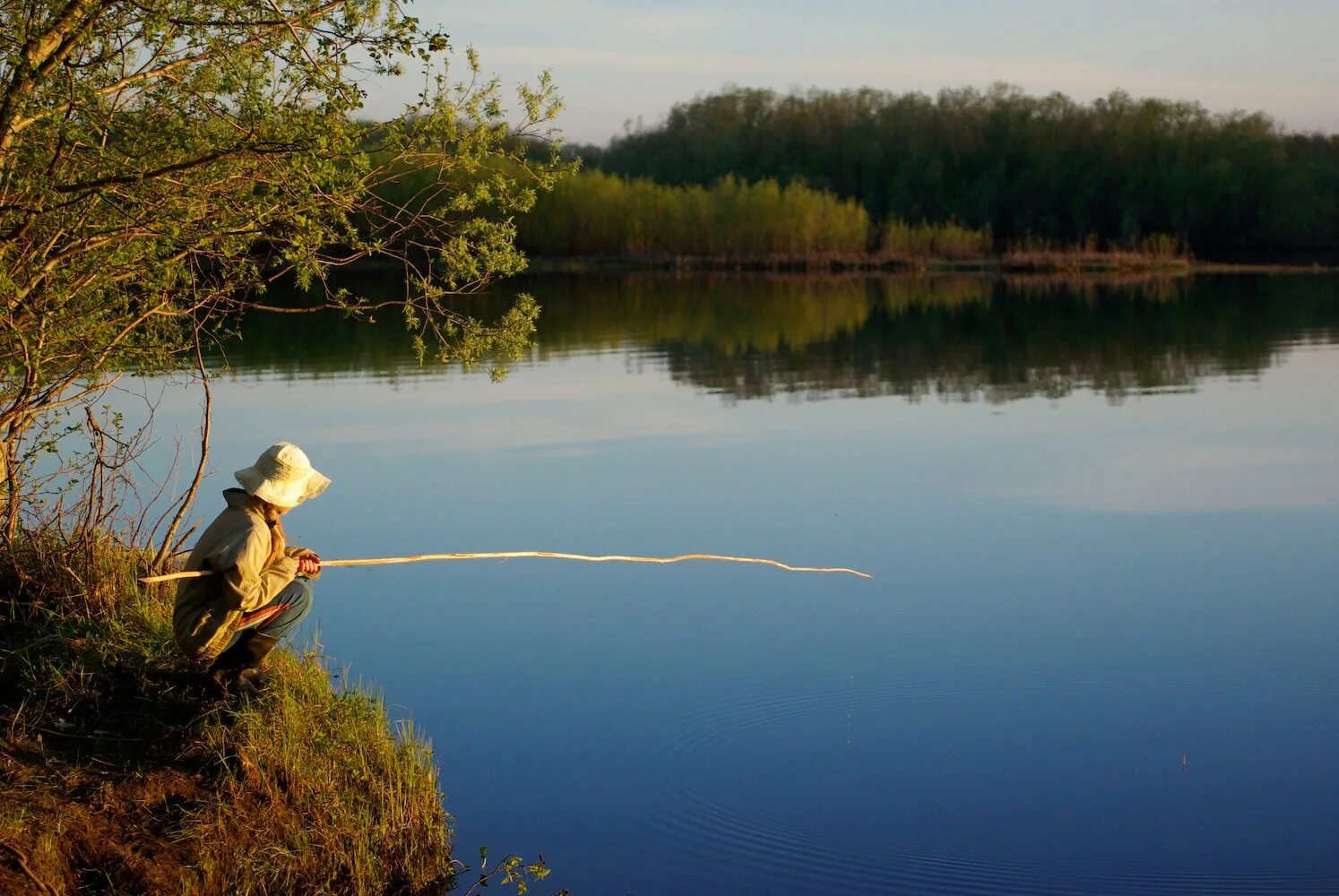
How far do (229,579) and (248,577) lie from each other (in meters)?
0.07

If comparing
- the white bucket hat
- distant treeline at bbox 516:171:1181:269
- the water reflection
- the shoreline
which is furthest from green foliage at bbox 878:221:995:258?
the white bucket hat

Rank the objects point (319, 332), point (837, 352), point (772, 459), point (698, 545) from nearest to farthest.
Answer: point (698, 545) < point (772, 459) < point (837, 352) < point (319, 332)

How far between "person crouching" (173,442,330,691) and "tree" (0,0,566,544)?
3.77 ft

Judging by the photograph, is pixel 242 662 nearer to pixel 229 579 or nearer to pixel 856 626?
pixel 229 579

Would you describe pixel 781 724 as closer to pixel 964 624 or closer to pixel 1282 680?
pixel 964 624

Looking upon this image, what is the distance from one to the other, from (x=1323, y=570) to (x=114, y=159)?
308 inches

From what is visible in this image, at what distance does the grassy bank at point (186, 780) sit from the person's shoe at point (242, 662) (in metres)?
0.07

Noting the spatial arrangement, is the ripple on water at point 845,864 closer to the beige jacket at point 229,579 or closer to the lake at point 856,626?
the lake at point 856,626

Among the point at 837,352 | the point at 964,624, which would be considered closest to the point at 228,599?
the point at 964,624

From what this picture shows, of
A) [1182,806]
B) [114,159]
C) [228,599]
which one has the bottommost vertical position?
[1182,806]

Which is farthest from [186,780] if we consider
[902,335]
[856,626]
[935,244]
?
[935,244]

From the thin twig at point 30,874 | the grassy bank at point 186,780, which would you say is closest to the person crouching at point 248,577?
the grassy bank at point 186,780

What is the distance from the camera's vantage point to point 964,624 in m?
9.02

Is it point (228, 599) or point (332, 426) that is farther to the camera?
point (332, 426)
